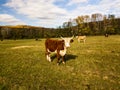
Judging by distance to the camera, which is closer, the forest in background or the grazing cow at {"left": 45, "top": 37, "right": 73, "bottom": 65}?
the grazing cow at {"left": 45, "top": 37, "right": 73, "bottom": 65}

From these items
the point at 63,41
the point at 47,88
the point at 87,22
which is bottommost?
the point at 47,88

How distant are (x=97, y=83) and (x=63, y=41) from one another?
198 inches

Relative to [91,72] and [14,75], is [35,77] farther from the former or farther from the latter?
[91,72]

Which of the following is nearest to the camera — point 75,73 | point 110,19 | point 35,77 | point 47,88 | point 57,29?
point 47,88

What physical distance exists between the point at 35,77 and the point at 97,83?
3.78 m

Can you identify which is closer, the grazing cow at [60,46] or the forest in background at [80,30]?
the grazing cow at [60,46]

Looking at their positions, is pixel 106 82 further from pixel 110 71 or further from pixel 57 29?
pixel 57 29

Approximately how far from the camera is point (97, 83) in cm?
900

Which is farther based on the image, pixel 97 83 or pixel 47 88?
pixel 97 83

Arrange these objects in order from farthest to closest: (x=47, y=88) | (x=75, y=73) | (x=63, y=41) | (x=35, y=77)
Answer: (x=63, y=41) < (x=75, y=73) < (x=35, y=77) < (x=47, y=88)

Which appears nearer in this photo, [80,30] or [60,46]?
[60,46]

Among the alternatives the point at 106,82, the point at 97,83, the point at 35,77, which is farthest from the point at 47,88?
the point at 106,82

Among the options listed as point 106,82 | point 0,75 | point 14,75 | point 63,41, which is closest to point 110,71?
point 106,82

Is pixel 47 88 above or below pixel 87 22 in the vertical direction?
below
